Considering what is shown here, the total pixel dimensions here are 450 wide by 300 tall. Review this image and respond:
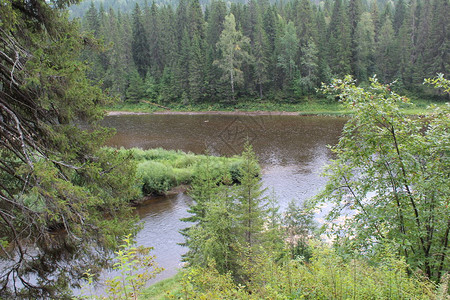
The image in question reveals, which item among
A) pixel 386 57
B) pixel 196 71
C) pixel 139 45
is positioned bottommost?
pixel 386 57

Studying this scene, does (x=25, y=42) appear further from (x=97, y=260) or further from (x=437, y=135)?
(x=437, y=135)

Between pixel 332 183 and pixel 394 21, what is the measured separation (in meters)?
66.1

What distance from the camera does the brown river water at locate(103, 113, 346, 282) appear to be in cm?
1677

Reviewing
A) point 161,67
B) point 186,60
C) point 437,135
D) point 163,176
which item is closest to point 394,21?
point 186,60

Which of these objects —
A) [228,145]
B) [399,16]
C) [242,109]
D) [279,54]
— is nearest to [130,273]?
[228,145]

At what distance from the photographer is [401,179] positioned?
625cm

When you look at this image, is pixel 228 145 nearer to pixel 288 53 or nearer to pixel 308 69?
pixel 288 53

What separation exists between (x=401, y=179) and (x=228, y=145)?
2638 centimetres

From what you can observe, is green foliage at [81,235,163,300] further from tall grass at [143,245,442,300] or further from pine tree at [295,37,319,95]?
pine tree at [295,37,319,95]

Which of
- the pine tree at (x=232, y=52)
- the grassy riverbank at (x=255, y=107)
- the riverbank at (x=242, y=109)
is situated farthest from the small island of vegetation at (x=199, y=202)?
the pine tree at (x=232, y=52)

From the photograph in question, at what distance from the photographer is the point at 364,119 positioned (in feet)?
21.0

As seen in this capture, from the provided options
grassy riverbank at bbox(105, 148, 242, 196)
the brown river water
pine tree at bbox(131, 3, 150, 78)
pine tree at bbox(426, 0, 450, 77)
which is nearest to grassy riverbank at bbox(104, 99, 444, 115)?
the brown river water

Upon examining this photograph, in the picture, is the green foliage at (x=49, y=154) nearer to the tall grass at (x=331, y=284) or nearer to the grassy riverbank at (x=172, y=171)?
the tall grass at (x=331, y=284)

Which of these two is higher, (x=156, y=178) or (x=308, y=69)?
(x=308, y=69)
